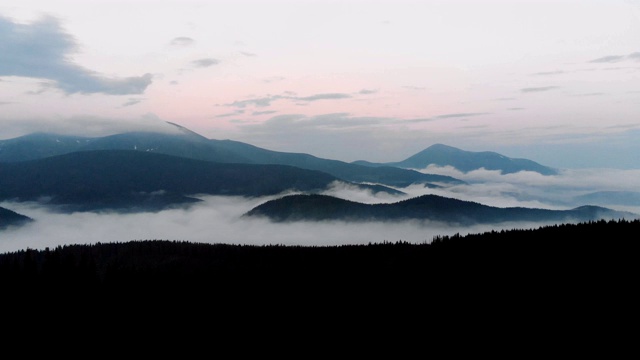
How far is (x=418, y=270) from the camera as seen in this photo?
158 meters

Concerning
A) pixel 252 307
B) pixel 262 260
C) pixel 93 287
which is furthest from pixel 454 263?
→ pixel 93 287

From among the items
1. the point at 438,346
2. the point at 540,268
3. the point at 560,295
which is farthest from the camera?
the point at 540,268

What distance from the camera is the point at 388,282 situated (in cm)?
15188

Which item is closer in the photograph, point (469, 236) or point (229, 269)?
point (469, 236)

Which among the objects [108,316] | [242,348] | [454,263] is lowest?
[242,348]

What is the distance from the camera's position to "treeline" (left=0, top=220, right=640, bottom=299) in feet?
375

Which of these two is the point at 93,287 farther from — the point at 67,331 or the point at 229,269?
the point at 229,269

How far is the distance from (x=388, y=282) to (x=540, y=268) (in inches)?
1759

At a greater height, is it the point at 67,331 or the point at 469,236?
the point at 469,236

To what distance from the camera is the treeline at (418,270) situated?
11444 cm

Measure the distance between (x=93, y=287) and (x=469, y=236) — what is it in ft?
330

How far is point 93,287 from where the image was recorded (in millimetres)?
114875

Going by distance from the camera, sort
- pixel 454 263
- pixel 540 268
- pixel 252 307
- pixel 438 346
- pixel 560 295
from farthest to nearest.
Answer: pixel 454 263, pixel 252 307, pixel 540 268, pixel 560 295, pixel 438 346

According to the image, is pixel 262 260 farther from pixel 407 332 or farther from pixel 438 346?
pixel 438 346
